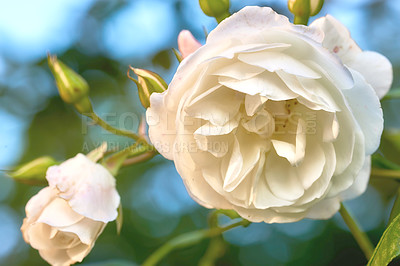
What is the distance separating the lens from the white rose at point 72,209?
0.75 m

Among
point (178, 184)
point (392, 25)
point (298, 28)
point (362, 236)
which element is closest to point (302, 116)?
point (298, 28)

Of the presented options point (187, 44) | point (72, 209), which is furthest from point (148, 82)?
point (72, 209)

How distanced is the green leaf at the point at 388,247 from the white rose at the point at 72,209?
1.29 ft

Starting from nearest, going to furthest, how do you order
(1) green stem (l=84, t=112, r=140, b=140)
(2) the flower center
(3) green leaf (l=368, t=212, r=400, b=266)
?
(3) green leaf (l=368, t=212, r=400, b=266)
(2) the flower center
(1) green stem (l=84, t=112, r=140, b=140)

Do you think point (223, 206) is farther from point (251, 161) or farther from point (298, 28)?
point (298, 28)

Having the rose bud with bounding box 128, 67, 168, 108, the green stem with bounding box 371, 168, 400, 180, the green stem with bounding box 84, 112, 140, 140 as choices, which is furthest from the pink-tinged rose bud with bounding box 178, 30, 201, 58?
the green stem with bounding box 371, 168, 400, 180

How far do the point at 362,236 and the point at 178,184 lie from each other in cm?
105

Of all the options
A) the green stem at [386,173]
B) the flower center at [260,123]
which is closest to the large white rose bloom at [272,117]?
the flower center at [260,123]

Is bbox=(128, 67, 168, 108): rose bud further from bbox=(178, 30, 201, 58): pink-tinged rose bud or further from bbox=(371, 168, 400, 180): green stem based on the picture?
bbox=(371, 168, 400, 180): green stem

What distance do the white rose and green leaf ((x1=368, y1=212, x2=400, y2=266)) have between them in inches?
15.4

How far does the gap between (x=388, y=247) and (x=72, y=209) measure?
461mm

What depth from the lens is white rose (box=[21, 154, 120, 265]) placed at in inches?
29.4

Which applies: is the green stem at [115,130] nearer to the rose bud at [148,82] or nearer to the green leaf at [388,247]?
the rose bud at [148,82]

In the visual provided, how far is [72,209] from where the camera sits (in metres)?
0.75
